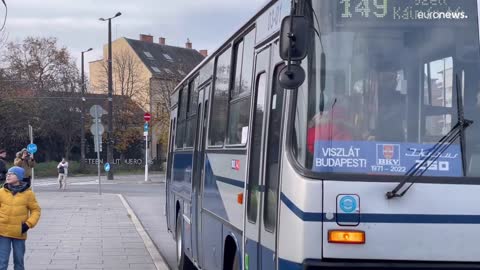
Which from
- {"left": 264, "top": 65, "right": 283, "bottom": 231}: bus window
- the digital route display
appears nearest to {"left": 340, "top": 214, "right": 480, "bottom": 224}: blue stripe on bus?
{"left": 264, "top": 65, "right": 283, "bottom": 231}: bus window

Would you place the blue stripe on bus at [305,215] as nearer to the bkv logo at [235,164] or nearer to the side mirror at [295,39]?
the side mirror at [295,39]

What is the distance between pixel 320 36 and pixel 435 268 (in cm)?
175

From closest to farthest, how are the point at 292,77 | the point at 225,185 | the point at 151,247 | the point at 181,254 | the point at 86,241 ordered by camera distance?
the point at 292,77 < the point at 225,185 < the point at 181,254 < the point at 151,247 < the point at 86,241

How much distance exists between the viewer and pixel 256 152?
6.67 meters

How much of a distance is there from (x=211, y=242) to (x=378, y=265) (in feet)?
12.9

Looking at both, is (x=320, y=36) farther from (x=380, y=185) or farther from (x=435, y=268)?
(x=435, y=268)

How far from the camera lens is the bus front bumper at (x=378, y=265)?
522 centimetres

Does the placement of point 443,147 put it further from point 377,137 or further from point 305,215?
point 305,215

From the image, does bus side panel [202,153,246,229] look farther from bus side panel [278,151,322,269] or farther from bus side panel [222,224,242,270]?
bus side panel [278,151,322,269]

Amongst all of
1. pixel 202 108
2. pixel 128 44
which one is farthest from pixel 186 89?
pixel 128 44

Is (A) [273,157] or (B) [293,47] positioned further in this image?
(A) [273,157]

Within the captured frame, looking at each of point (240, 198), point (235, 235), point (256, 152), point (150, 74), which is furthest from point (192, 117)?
point (150, 74)

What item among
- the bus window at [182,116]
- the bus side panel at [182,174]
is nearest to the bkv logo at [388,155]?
the bus side panel at [182,174]

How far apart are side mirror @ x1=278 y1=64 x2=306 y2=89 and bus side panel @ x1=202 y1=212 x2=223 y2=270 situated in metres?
3.18
